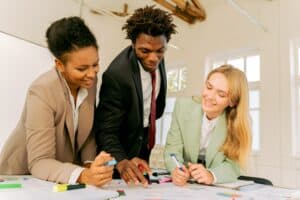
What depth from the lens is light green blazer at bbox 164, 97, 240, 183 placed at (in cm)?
A: 112

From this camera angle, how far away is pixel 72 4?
3938 millimetres

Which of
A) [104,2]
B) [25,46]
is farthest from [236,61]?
[25,46]

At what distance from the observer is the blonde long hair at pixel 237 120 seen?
1.14 m

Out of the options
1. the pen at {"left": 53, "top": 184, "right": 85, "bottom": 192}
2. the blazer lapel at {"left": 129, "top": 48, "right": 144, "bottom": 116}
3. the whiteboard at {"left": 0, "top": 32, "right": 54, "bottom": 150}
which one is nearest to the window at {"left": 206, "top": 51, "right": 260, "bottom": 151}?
the whiteboard at {"left": 0, "top": 32, "right": 54, "bottom": 150}

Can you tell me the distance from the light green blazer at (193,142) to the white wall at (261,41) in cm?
229

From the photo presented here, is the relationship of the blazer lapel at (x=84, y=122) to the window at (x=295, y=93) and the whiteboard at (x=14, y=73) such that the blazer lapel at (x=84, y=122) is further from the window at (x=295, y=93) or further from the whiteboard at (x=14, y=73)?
the window at (x=295, y=93)

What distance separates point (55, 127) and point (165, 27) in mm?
679

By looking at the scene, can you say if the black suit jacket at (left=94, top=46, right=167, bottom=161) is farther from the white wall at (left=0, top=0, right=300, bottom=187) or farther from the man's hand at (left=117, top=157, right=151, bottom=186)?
the white wall at (left=0, top=0, right=300, bottom=187)

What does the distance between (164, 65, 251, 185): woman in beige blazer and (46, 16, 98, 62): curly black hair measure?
526mm

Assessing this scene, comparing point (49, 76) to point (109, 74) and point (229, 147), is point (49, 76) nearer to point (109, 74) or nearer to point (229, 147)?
point (109, 74)

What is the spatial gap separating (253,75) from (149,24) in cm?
278

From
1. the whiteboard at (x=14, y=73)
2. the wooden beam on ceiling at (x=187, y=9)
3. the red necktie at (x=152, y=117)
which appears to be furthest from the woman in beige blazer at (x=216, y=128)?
the wooden beam on ceiling at (x=187, y=9)

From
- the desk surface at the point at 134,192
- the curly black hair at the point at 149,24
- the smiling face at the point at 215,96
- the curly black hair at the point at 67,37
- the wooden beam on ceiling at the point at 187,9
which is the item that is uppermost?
the wooden beam on ceiling at the point at 187,9

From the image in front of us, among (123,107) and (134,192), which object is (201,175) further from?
(123,107)
